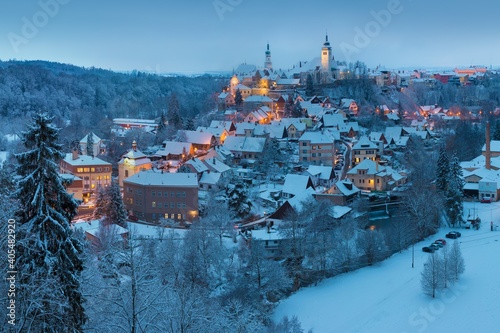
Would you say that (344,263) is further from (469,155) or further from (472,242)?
(469,155)

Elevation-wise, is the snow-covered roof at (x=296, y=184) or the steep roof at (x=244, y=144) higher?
the steep roof at (x=244, y=144)

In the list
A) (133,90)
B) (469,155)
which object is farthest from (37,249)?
(133,90)

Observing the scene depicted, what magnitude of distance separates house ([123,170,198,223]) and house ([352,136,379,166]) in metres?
10.3

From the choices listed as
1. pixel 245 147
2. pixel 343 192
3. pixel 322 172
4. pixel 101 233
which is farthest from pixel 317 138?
pixel 101 233

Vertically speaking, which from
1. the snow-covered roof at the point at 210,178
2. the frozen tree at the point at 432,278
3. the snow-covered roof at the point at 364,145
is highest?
the snow-covered roof at the point at 364,145

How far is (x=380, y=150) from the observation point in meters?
28.9

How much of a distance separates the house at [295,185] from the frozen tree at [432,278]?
331 inches

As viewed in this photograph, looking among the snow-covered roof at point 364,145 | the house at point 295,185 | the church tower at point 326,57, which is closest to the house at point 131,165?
the house at point 295,185

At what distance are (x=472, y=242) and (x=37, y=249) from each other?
48.5ft

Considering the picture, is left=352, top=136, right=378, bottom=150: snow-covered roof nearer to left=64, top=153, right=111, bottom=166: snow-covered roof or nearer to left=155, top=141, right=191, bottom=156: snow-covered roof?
left=155, top=141, right=191, bottom=156: snow-covered roof

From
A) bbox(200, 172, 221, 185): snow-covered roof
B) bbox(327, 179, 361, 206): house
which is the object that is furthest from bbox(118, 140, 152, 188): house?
bbox(327, 179, 361, 206): house

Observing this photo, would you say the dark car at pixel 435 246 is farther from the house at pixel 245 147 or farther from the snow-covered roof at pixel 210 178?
the house at pixel 245 147

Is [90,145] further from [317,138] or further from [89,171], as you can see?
[317,138]

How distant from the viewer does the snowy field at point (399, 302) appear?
11906mm
